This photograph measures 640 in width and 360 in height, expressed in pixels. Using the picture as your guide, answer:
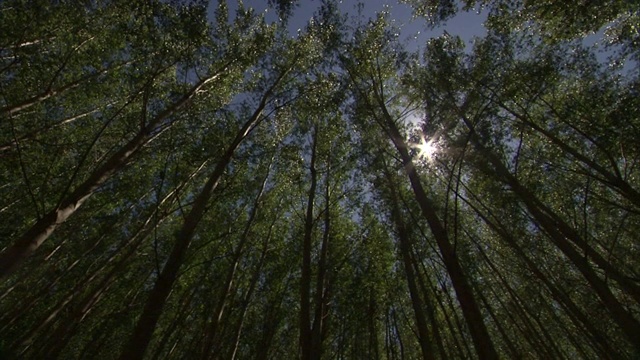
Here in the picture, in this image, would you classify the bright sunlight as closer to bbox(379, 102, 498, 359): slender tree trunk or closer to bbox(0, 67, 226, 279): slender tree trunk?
bbox(379, 102, 498, 359): slender tree trunk

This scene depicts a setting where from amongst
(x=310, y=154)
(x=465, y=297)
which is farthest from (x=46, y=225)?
(x=310, y=154)

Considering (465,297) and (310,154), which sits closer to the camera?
(465,297)

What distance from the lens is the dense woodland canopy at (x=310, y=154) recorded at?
7078 mm

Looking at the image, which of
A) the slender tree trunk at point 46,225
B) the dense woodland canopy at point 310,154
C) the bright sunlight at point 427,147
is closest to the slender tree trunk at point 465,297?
the dense woodland canopy at point 310,154

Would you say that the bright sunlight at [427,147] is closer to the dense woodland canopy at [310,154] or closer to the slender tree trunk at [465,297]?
the dense woodland canopy at [310,154]

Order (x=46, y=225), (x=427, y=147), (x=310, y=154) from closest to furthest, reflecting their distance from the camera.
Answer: (x=46, y=225)
(x=427, y=147)
(x=310, y=154)

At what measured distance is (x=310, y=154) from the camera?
415 inches

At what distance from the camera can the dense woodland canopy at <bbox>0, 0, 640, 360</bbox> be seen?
7078 mm

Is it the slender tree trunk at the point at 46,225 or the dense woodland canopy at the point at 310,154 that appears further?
the dense woodland canopy at the point at 310,154

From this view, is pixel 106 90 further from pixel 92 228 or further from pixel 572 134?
pixel 572 134

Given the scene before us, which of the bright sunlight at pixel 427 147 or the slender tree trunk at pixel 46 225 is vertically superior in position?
the bright sunlight at pixel 427 147

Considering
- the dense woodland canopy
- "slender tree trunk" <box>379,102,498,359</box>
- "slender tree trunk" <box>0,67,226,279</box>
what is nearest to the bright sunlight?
the dense woodland canopy

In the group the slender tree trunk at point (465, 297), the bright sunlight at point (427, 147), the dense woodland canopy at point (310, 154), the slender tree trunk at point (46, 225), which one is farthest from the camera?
the bright sunlight at point (427, 147)

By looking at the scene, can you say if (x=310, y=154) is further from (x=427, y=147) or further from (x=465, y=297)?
(x=465, y=297)
